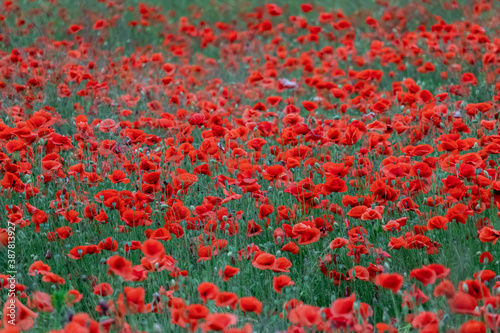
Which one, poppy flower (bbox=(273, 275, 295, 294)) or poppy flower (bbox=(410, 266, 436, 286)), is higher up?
poppy flower (bbox=(410, 266, 436, 286))

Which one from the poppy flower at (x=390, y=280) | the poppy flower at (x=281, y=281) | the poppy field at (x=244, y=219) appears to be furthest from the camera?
the poppy flower at (x=281, y=281)

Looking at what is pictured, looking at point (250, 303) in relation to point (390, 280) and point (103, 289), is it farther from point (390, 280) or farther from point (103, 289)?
point (103, 289)

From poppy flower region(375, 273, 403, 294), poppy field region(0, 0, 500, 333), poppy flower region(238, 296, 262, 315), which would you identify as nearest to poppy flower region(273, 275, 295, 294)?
poppy field region(0, 0, 500, 333)

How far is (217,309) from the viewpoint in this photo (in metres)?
2.28

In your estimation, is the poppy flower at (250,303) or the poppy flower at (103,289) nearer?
the poppy flower at (250,303)

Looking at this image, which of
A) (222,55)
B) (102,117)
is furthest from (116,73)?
(222,55)

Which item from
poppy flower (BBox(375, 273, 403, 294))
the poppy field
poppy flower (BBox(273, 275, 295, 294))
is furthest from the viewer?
poppy flower (BBox(273, 275, 295, 294))

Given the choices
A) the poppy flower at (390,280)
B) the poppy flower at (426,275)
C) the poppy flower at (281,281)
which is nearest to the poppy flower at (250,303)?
the poppy flower at (281,281)

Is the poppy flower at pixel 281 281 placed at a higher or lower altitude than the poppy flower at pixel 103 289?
higher

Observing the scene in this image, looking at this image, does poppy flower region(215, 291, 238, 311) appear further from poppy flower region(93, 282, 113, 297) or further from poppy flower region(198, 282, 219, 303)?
poppy flower region(93, 282, 113, 297)

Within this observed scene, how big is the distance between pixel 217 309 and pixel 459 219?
3.37 feet

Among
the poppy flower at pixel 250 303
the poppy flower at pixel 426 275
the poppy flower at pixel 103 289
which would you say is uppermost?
the poppy flower at pixel 426 275

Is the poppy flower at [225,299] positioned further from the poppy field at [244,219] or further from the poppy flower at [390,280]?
the poppy flower at [390,280]

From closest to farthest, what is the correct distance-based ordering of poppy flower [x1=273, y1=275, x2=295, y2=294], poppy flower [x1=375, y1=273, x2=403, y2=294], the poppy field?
poppy flower [x1=375, y1=273, x2=403, y2=294] < the poppy field < poppy flower [x1=273, y1=275, x2=295, y2=294]
